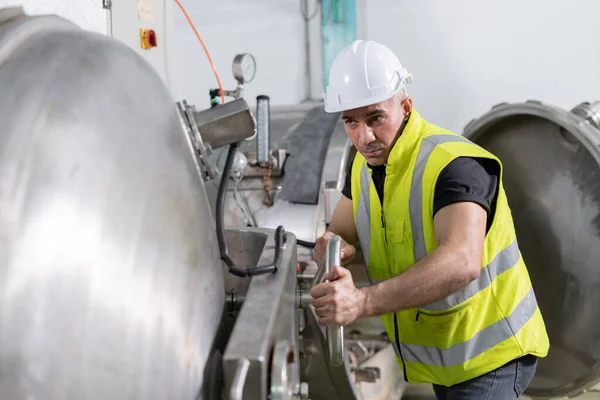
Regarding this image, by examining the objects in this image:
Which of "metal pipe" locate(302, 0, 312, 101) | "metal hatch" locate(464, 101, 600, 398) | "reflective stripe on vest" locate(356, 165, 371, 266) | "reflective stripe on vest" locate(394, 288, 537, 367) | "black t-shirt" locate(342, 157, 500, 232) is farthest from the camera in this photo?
"metal pipe" locate(302, 0, 312, 101)

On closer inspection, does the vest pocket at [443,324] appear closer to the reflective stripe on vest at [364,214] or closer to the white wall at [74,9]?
the reflective stripe on vest at [364,214]

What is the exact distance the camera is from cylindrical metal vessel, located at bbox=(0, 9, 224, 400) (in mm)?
354

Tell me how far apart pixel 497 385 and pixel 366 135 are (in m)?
0.53

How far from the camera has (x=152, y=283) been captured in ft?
1.37

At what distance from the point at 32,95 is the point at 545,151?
153 centimetres

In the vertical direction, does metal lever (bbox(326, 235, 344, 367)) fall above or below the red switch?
below

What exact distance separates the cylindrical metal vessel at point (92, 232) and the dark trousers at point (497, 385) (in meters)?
0.70

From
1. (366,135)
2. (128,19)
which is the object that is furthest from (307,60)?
(128,19)

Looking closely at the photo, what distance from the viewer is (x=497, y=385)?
3.34 feet

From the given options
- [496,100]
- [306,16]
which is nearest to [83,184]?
[496,100]

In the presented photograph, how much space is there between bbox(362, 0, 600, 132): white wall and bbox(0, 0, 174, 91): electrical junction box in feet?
5.30

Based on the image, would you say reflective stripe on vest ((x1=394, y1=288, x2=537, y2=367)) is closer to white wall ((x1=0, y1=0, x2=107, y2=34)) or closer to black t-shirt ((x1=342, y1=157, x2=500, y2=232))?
black t-shirt ((x1=342, y1=157, x2=500, y2=232))

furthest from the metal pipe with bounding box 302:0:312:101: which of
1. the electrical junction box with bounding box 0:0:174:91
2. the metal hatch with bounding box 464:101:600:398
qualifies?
the electrical junction box with bounding box 0:0:174:91

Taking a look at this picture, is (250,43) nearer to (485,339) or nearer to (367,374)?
(367,374)
